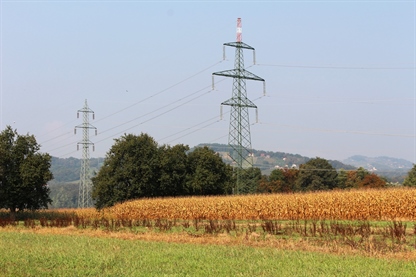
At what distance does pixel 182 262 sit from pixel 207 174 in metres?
46.6

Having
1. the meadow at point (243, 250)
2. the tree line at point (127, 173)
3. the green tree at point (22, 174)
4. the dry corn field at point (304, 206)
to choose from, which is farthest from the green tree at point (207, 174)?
the meadow at point (243, 250)

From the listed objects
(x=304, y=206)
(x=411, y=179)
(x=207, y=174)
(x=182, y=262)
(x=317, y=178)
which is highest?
(x=207, y=174)

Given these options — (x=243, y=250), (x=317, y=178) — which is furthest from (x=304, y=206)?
(x=317, y=178)

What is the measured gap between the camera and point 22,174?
54188 millimetres

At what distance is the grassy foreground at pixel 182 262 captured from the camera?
15.1 meters

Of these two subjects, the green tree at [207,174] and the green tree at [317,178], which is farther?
the green tree at [317,178]

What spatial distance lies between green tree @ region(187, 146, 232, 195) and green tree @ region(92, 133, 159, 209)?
200 inches

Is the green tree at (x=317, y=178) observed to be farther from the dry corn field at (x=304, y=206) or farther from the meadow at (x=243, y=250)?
the meadow at (x=243, y=250)

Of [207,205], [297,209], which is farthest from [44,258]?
[207,205]

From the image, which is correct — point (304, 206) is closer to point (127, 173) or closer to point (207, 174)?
point (207, 174)

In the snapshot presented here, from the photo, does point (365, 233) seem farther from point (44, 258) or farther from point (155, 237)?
point (44, 258)

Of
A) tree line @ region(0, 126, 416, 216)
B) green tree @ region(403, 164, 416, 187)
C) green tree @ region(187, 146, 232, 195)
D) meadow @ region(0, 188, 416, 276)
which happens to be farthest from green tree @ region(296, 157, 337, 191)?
meadow @ region(0, 188, 416, 276)

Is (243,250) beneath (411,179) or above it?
beneath

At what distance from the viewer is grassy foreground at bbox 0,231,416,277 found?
49.4ft
